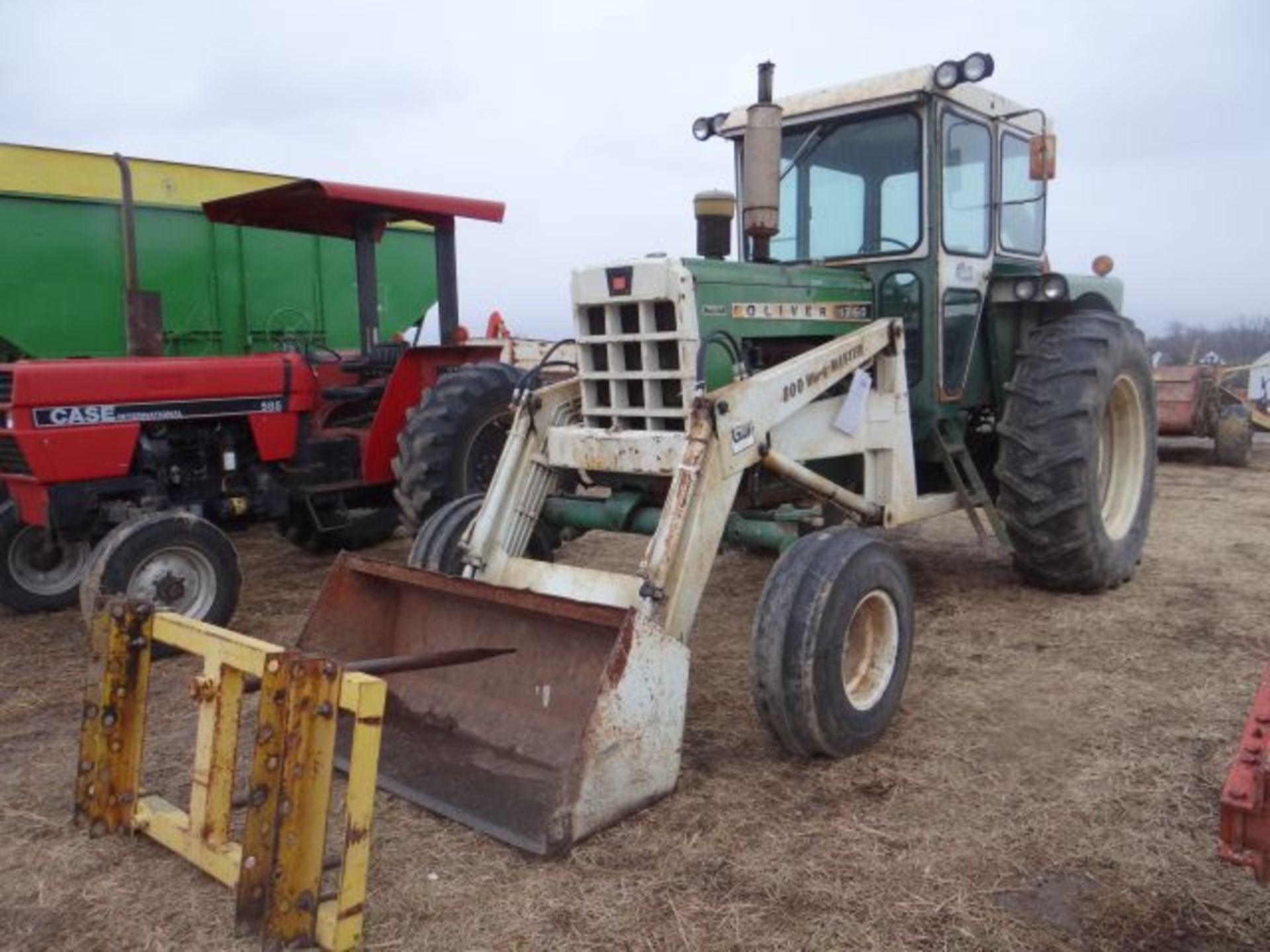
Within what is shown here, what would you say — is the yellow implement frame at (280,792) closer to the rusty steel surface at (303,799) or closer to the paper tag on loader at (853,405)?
the rusty steel surface at (303,799)

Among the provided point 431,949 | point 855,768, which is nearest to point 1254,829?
point 855,768

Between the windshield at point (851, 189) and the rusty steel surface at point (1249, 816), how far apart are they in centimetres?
343

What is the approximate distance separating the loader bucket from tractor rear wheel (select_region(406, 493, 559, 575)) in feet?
1.00

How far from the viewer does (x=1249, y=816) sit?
6.86 feet

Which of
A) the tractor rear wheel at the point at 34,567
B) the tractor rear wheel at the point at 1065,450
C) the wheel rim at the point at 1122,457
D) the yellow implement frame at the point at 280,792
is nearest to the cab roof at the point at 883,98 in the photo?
the tractor rear wheel at the point at 1065,450

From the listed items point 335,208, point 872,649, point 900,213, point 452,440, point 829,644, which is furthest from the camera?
point 335,208

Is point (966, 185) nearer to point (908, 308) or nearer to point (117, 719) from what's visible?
point (908, 308)

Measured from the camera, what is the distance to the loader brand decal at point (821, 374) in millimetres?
3986

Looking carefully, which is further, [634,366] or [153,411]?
[153,411]

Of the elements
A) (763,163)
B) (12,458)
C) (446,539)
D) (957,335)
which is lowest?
(446,539)

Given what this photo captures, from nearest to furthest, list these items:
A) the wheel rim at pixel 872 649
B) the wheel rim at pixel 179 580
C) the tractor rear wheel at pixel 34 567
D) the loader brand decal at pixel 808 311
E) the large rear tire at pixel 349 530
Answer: the wheel rim at pixel 872 649 → the loader brand decal at pixel 808 311 → the wheel rim at pixel 179 580 → the tractor rear wheel at pixel 34 567 → the large rear tire at pixel 349 530

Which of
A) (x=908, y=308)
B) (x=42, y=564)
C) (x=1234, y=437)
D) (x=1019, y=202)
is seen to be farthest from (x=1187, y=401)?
(x=42, y=564)

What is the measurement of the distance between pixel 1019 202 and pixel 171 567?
4680 mm

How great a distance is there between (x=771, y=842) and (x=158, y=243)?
9.06 metres
